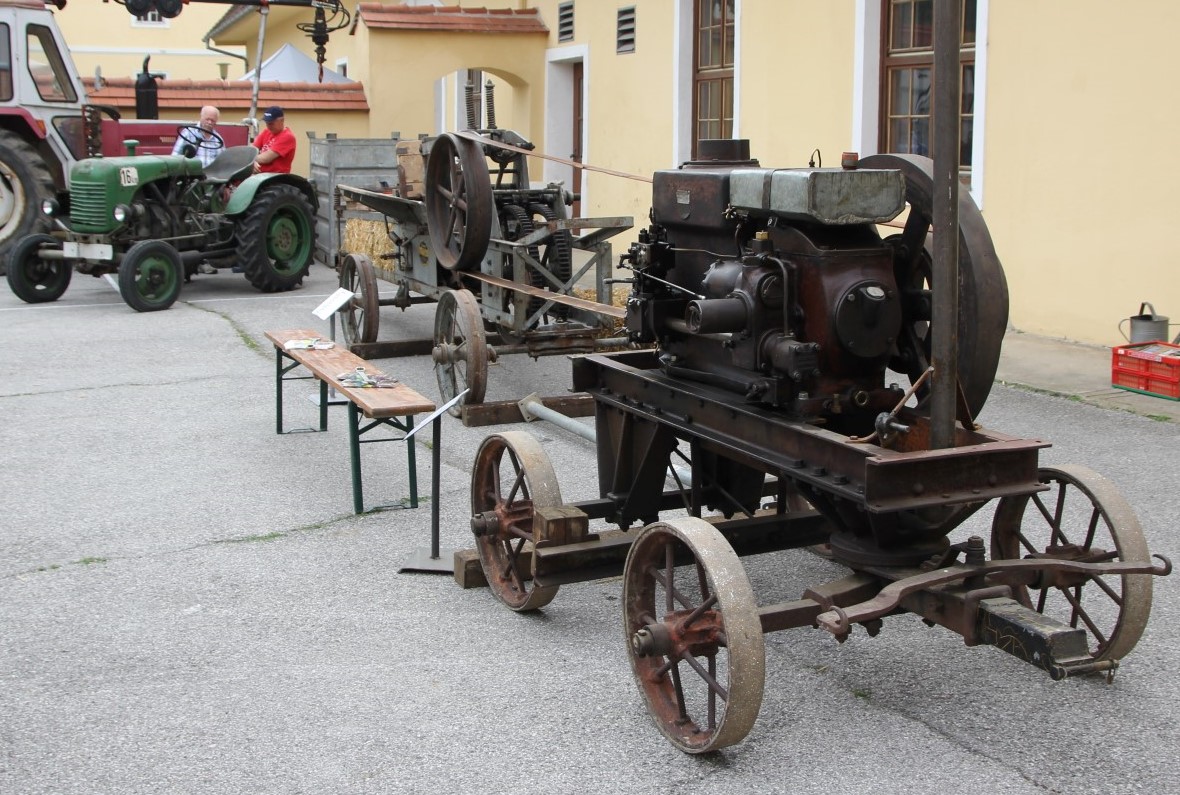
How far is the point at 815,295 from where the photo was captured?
4078 mm

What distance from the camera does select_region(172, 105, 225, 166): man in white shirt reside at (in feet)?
47.4

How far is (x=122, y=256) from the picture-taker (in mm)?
12727

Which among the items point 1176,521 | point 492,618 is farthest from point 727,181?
point 1176,521

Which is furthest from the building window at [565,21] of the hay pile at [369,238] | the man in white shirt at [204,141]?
the hay pile at [369,238]

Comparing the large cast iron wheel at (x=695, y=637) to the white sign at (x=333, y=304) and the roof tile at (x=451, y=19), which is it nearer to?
the white sign at (x=333, y=304)

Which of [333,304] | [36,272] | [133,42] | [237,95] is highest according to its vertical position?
[133,42]

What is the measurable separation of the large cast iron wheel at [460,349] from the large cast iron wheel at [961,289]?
3613 mm

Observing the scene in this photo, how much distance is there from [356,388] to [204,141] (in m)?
9.37

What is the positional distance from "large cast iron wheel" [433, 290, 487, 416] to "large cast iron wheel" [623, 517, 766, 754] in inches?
142

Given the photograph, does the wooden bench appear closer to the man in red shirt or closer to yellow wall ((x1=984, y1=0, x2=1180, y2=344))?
yellow wall ((x1=984, y1=0, x2=1180, y2=344))

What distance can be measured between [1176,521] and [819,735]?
8.80 feet

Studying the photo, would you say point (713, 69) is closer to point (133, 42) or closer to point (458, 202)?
point (458, 202)

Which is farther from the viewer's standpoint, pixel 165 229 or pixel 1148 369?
pixel 165 229

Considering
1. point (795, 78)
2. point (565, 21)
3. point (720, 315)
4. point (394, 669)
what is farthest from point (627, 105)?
point (394, 669)
